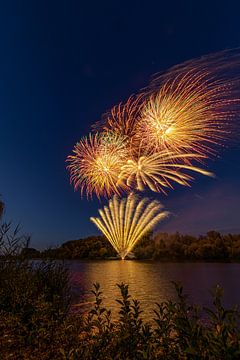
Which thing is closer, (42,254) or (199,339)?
(199,339)

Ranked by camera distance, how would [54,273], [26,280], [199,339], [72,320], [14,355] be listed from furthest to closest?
[54,273] < [26,280] < [72,320] < [14,355] < [199,339]

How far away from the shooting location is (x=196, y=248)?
125000 mm

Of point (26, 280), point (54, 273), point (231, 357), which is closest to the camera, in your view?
point (231, 357)

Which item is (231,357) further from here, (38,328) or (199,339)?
(38,328)

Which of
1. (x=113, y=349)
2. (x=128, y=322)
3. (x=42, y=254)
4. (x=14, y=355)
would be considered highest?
(x=42, y=254)

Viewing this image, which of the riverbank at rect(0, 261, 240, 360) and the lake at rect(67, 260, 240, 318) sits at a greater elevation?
the riverbank at rect(0, 261, 240, 360)

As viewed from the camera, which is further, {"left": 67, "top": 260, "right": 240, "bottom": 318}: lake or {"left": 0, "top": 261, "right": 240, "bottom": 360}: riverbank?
{"left": 67, "top": 260, "right": 240, "bottom": 318}: lake

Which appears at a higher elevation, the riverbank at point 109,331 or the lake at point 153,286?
the riverbank at point 109,331

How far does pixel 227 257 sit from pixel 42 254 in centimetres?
11707

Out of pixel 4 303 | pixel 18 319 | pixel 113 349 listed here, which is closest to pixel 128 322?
pixel 113 349

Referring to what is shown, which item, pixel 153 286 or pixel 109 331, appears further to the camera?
pixel 153 286

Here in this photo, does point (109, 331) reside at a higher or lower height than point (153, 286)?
higher

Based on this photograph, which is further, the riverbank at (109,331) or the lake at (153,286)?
the lake at (153,286)

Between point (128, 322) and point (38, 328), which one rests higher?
point (128, 322)
